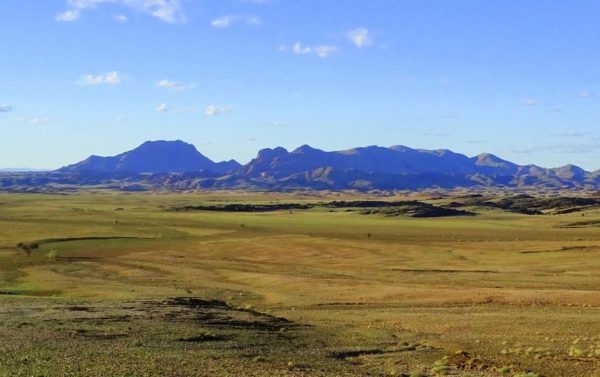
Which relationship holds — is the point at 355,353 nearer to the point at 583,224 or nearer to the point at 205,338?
the point at 205,338

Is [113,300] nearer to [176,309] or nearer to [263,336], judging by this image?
[176,309]

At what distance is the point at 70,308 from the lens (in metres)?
42.1

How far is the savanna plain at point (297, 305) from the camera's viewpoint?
28.7 metres

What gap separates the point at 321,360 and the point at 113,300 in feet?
80.6

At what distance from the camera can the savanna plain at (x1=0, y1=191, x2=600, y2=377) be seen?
94.2 ft

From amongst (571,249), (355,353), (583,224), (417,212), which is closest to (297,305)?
(355,353)

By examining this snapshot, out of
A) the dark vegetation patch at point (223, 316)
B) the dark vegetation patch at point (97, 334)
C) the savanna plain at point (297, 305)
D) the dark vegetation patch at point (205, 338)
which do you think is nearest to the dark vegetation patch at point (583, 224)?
the savanna plain at point (297, 305)

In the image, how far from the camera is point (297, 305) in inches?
2030

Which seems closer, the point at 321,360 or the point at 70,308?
the point at 321,360

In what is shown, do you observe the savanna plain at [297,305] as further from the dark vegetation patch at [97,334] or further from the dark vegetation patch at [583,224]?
the dark vegetation patch at [583,224]

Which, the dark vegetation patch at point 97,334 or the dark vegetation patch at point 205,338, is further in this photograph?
the dark vegetation patch at point 205,338

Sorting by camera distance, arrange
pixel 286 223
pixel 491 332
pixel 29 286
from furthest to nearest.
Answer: pixel 286 223 → pixel 29 286 → pixel 491 332

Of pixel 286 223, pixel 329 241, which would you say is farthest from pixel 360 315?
pixel 286 223

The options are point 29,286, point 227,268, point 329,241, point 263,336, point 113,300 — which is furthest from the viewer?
point 329,241
